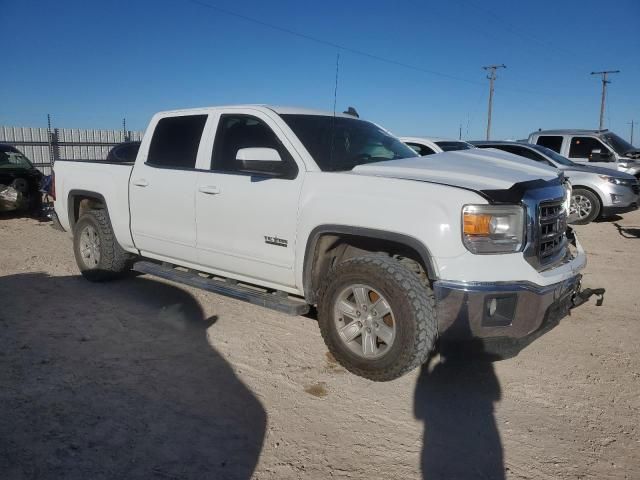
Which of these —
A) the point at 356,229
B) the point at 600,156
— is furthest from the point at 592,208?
the point at 356,229

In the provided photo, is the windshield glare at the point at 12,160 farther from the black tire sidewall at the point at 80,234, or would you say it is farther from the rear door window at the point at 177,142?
the rear door window at the point at 177,142

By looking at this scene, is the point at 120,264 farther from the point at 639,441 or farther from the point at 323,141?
the point at 639,441

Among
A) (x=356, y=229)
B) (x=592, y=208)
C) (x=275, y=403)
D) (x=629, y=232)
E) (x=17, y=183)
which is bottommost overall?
(x=275, y=403)

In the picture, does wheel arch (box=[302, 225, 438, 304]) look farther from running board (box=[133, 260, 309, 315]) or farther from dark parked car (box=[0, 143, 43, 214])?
dark parked car (box=[0, 143, 43, 214])

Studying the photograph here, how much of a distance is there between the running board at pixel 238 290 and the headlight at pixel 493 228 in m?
1.43

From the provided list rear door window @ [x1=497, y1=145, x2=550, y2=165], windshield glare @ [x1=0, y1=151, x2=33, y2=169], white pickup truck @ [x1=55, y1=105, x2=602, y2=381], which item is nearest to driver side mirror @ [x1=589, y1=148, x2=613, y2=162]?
rear door window @ [x1=497, y1=145, x2=550, y2=165]

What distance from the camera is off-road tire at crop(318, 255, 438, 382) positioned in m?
3.37

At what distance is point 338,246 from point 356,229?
44 centimetres

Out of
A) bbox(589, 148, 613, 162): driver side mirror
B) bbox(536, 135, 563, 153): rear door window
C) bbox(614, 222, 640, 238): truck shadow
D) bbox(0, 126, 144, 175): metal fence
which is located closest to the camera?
bbox(614, 222, 640, 238): truck shadow

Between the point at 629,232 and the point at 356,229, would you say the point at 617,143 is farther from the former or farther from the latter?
the point at 356,229

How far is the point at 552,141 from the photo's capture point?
43.1 ft

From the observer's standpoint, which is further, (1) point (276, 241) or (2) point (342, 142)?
(2) point (342, 142)

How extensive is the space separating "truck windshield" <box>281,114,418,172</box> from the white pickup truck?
2 cm

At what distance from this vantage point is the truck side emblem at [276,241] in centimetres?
406
